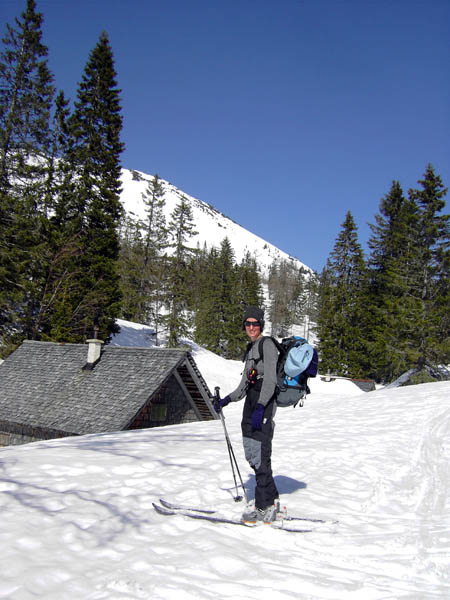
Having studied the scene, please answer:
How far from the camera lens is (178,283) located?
42312 mm

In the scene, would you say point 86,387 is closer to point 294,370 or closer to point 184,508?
point 184,508

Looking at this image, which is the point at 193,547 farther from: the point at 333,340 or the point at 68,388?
the point at 333,340

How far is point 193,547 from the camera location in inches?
165

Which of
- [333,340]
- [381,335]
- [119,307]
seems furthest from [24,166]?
[333,340]

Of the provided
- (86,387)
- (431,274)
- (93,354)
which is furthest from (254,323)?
(431,274)

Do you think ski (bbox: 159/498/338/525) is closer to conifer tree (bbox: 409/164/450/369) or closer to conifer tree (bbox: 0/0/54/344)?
conifer tree (bbox: 0/0/54/344)

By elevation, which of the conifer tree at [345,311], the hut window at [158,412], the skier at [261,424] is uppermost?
the conifer tree at [345,311]

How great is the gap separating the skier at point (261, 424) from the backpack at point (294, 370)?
0.35ft

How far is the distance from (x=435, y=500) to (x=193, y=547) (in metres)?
4.49

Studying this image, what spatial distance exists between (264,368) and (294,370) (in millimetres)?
361

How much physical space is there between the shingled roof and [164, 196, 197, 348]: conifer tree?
61.4 feet

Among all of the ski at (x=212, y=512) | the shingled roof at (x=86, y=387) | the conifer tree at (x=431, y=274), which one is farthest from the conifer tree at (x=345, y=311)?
the ski at (x=212, y=512)

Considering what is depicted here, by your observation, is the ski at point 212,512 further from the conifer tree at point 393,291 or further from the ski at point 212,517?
the conifer tree at point 393,291

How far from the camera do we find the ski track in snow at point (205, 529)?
351cm
